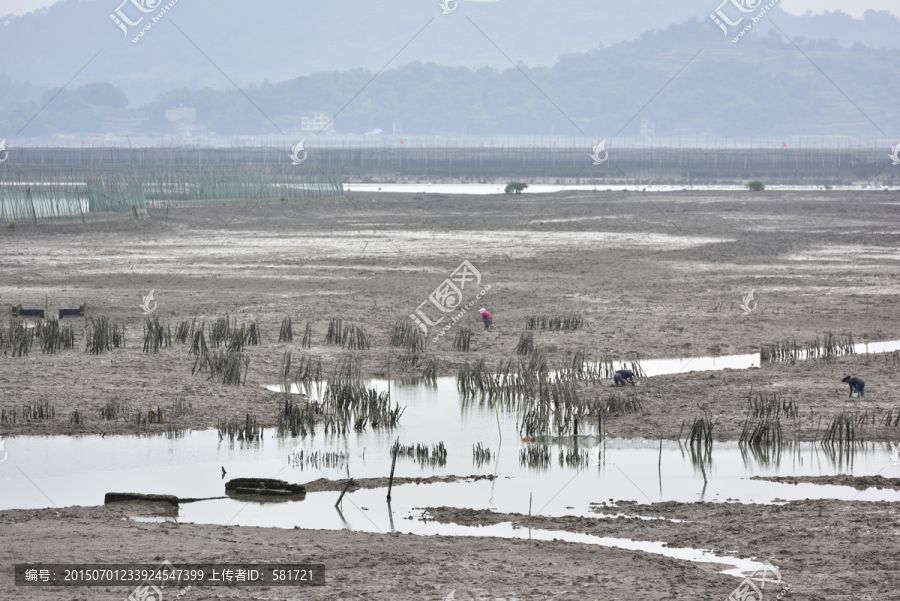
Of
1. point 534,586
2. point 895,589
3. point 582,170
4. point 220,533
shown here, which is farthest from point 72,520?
point 582,170

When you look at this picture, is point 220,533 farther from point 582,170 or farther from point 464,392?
point 582,170

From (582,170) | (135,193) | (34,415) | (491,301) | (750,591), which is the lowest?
(750,591)

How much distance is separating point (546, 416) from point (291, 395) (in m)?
4.01

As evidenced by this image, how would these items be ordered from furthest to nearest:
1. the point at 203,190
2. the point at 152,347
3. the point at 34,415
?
the point at 203,190 < the point at 152,347 < the point at 34,415

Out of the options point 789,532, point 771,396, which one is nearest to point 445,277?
point 771,396

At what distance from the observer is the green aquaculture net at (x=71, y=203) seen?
38.0 meters

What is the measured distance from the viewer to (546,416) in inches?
514
